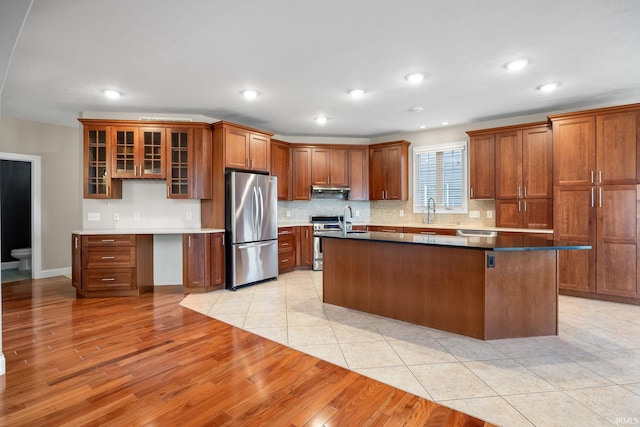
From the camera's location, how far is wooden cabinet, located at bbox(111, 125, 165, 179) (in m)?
4.59

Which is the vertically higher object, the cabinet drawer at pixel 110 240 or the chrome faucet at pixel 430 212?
the chrome faucet at pixel 430 212

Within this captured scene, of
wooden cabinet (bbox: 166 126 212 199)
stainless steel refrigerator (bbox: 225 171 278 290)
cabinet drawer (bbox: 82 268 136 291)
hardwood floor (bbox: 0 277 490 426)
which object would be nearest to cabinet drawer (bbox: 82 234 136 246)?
cabinet drawer (bbox: 82 268 136 291)

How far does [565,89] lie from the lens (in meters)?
3.91

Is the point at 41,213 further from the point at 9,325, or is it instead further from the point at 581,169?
the point at 581,169

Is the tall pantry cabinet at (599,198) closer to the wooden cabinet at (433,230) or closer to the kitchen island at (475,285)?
the wooden cabinet at (433,230)

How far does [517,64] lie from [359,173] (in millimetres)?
3459

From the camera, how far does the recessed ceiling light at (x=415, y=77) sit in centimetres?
350

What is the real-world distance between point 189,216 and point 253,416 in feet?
12.2

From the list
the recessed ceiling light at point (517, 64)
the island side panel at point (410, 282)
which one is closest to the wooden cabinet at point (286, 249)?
the island side panel at point (410, 282)

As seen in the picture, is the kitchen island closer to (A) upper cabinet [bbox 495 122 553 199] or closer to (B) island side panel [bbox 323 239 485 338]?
(B) island side panel [bbox 323 239 485 338]

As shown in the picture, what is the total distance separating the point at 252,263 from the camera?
4.91 metres

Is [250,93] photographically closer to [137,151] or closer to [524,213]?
[137,151]

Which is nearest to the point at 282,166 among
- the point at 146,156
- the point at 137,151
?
the point at 146,156

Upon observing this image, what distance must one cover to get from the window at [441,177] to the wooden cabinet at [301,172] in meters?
2.00
